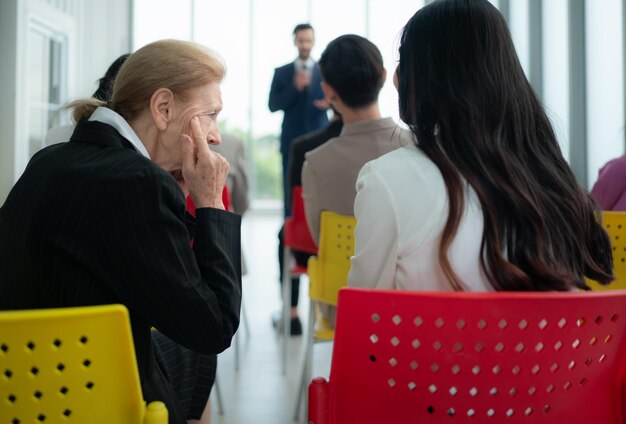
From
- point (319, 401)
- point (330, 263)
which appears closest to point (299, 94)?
point (330, 263)

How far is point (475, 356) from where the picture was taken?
0.87 m

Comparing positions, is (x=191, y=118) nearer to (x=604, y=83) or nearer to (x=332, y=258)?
(x=332, y=258)

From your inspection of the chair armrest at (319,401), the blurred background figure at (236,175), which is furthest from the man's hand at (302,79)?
the chair armrest at (319,401)

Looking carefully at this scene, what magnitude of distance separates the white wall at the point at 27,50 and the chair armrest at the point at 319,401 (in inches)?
160

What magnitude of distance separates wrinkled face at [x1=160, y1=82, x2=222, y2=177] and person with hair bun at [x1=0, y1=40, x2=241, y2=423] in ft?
0.26

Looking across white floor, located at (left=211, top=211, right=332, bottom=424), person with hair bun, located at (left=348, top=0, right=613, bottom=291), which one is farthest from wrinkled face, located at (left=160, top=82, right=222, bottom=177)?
white floor, located at (left=211, top=211, right=332, bottom=424)

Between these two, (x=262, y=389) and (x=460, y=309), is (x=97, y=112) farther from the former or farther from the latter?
(x=262, y=389)

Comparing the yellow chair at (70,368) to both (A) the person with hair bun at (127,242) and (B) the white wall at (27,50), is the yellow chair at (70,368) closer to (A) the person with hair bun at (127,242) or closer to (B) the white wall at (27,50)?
(A) the person with hair bun at (127,242)

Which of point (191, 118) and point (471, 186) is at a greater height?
point (191, 118)

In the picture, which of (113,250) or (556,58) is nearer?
(113,250)

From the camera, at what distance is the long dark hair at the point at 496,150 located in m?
1.04

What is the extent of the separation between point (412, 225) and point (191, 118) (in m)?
0.54

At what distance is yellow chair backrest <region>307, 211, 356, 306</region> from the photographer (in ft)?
6.43

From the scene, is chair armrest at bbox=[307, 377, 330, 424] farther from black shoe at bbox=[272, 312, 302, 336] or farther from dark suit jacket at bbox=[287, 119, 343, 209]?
black shoe at bbox=[272, 312, 302, 336]
